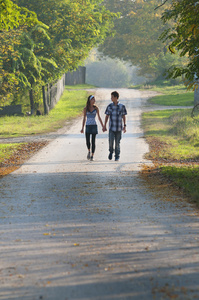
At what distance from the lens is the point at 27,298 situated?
176 inches

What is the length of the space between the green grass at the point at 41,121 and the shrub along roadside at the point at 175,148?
5.19 meters

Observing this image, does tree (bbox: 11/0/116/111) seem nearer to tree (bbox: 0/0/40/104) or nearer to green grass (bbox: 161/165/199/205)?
tree (bbox: 0/0/40/104)

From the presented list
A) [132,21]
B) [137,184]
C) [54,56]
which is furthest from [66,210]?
[132,21]

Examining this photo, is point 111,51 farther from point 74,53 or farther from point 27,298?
point 27,298

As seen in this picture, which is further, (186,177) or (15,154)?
(15,154)

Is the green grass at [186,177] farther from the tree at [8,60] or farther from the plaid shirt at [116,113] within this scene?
the tree at [8,60]

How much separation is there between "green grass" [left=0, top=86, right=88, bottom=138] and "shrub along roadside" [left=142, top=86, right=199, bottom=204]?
5187 mm

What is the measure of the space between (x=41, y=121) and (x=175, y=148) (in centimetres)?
1238

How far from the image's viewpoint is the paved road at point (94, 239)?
186 inches

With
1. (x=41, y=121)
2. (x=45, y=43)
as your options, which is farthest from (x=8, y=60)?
(x=45, y=43)

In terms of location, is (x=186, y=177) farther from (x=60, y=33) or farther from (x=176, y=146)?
(x=60, y=33)

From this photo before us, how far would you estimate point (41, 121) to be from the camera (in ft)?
90.4

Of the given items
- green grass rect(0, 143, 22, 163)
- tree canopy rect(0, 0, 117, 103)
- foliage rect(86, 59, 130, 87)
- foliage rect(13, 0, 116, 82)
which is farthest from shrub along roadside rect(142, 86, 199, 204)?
foliage rect(86, 59, 130, 87)

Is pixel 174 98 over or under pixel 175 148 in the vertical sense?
under
